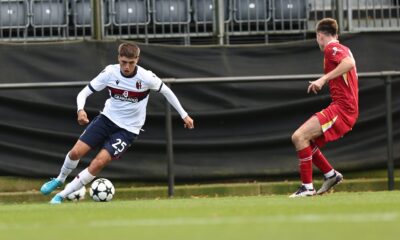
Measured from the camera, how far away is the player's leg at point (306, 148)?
41.1 ft

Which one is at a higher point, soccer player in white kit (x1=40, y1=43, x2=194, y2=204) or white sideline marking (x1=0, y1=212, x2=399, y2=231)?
soccer player in white kit (x1=40, y1=43, x2=194, y2=204)

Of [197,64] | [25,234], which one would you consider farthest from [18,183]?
[25,234]

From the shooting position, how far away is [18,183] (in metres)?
14.7

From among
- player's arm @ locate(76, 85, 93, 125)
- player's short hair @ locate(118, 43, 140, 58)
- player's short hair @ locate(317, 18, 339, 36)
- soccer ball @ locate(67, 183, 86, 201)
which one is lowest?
soccer ball @ locate(67, 183, 86, 201)

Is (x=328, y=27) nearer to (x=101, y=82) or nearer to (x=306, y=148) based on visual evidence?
(x=306, y=148)

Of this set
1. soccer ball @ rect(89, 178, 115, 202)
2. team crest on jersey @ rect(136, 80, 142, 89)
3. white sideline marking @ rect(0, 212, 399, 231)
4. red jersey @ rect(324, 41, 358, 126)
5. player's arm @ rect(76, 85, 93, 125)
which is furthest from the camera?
team crest on jersey @ rect(136, 80, 142, 89)

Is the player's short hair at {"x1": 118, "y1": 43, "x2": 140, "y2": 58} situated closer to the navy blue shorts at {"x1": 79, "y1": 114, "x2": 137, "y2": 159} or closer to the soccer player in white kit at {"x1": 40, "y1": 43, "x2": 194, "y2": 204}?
the soccer player in white kit at {"x1": 40, "y1": 43, "x2": 194, "y2": 204}

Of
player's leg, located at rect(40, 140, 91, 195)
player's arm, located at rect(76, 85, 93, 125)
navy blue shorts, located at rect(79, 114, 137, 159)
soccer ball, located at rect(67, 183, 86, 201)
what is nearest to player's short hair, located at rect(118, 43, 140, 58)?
player's arm, located at rect(76, 85, 93, 125)

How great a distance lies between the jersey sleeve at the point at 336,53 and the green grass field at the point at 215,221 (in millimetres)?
2210

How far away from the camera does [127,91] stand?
1309 cm

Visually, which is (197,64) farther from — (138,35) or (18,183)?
(18,183)

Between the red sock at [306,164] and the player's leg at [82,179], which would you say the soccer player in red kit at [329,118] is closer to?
the red sock at [306,164]

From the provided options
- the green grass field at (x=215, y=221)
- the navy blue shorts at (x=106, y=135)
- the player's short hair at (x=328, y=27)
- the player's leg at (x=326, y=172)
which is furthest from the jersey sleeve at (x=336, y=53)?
the navy blue shorts at (x=106, y=135)

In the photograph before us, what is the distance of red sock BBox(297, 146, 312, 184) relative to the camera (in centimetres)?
1254
